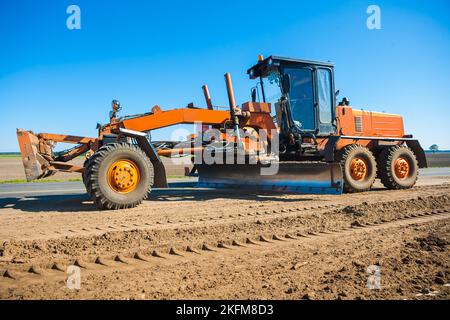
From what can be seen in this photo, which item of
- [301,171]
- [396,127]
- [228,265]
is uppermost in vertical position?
[396,127]

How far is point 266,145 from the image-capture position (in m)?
8.09

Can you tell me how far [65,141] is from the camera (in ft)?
21.6

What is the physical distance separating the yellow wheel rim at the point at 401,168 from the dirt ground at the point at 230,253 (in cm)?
361

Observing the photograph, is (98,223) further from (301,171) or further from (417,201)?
(417,201)

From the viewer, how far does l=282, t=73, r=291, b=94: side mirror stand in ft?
25.5

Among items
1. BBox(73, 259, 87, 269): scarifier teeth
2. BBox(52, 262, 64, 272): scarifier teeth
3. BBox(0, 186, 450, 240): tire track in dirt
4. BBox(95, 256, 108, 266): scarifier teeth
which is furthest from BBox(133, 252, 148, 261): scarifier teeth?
BBox(0, 186, 450, 240): tire track in dirt

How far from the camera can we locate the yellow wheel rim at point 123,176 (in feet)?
19.1

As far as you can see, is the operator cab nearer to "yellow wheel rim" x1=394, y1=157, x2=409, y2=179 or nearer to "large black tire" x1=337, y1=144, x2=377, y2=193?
"large black tire" x1=337, y1=144, x2=377, y2=193

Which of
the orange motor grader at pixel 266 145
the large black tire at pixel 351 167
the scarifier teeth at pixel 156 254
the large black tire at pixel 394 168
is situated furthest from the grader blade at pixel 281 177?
the scarifier teeth at pixel 156 254

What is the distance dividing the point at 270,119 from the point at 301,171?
68.0 inches

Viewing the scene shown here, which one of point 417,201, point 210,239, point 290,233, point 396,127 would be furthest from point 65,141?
point 396,127

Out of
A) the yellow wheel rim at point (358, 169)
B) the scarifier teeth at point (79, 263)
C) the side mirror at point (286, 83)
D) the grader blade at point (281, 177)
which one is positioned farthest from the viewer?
the yellow wheel rim at point (358, 169)

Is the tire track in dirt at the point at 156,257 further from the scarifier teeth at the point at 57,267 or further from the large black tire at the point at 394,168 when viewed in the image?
the large black tire at the point at 394,168

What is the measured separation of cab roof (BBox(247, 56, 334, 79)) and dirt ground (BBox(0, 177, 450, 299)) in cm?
408
